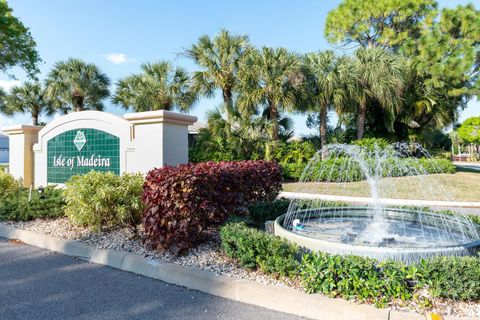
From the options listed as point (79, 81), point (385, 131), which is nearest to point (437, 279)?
point (385, 131)

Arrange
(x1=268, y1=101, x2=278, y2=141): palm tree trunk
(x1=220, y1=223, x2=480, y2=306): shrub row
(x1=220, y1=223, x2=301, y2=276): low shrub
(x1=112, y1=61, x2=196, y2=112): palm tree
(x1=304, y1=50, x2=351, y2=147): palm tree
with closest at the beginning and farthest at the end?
(x1=220, y1=223, x2=480, y2=306): shrub row
(x1=220, y1=223, x2=301, y2=276): low shrub
(x1=268, y1=101, x2=278, y2=141): palm tree trunk
(x1=304, y1=50, x2=351, y2=147): palm tree
(x1=112, y1=61, x2=196, y2=112): palm tree

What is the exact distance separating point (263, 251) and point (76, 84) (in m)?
22.8

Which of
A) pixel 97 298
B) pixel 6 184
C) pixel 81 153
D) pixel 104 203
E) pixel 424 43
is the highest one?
pixel 424 43

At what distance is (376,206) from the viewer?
6484mm

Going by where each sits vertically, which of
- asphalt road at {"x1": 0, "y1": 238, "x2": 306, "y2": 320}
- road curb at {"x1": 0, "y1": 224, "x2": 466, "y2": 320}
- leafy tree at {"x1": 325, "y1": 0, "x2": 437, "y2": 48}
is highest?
leafy tree at {"x1": 325, "y1": 0, "x2": 437, "y2": 48}

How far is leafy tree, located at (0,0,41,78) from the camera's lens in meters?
17.5

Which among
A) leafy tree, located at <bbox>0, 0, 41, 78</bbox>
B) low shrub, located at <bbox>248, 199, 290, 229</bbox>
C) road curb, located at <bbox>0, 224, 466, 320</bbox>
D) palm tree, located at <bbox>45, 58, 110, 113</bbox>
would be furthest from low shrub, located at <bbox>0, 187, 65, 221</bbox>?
palm tree, located at <bbox>45, 58, 110, 113</bbox>

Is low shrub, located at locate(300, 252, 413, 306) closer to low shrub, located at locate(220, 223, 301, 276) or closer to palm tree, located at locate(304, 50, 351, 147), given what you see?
low shrub, located at locate(220, 223, 301, 276)

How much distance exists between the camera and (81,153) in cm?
890

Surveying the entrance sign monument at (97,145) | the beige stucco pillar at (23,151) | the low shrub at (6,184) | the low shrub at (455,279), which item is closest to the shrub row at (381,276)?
the low shrub at (455,279)

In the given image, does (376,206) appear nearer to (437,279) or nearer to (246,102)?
(437,279)

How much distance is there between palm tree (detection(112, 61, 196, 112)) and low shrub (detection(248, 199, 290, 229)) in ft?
→ 48.9

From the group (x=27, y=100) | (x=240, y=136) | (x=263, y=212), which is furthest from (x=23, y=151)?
(x=27, y=100)

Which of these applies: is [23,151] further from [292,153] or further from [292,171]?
[292,153]
